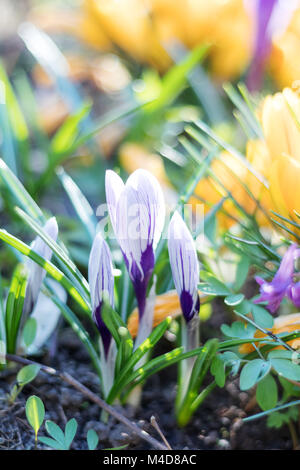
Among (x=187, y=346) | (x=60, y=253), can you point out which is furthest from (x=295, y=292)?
(x=60, y=253)

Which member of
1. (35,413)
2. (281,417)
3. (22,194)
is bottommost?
(281,417)

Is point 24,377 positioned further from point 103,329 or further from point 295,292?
point 295,292

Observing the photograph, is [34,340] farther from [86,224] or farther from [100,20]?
[100,20]

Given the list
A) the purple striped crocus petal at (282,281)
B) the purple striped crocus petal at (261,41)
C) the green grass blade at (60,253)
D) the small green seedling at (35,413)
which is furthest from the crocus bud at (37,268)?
the purple striped crocus petal at (261,41)

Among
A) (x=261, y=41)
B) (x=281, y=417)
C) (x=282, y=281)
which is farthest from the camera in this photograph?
(x=261, y=41)

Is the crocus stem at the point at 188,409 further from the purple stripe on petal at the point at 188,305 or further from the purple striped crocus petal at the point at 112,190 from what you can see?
the purple striped crocus petal at the point at 112,190

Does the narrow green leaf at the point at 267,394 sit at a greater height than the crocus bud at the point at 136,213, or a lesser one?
lesser
